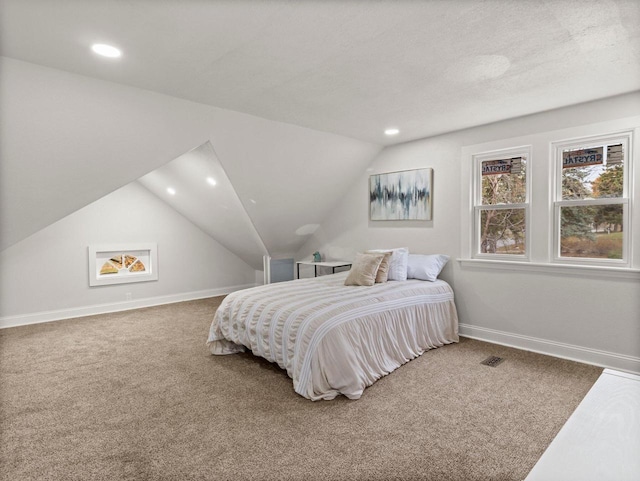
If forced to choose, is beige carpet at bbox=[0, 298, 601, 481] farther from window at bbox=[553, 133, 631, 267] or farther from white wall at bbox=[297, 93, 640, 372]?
window at bbox=[553, 133, 631, 267]

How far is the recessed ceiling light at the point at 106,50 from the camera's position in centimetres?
224

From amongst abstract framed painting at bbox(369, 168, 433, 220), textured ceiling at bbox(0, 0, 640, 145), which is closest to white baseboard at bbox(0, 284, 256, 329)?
abstract framed painting at bbox(369, 168, 433, 220)

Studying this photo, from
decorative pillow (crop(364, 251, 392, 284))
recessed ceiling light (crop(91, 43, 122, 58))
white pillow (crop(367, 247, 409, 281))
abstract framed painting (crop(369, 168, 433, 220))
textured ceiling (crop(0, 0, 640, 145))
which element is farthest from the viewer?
abstract framed painting (crop(369, 168, 433, 220))

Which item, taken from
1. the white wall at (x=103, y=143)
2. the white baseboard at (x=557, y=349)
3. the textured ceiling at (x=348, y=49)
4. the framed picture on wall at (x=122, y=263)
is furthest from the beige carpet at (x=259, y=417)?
the textured ceiling at (x=348, y=49)

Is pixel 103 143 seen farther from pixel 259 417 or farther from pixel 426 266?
pixel 426 266

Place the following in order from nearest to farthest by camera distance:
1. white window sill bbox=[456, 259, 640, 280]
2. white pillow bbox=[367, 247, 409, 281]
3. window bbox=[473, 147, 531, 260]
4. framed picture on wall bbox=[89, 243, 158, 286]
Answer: white window sill bbox=[456, 259, 640, 280] → window bbox=[473, 147, 531, 260] → white pillow bbox=[367, 247, 409, 281] → framed picture on wall bbox=[89, 243, 158, 286]

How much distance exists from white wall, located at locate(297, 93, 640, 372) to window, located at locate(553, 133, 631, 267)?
0.11 m

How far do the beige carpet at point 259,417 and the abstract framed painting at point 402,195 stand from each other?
1.77 meters

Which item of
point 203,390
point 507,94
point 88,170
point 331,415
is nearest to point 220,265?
point 88,170

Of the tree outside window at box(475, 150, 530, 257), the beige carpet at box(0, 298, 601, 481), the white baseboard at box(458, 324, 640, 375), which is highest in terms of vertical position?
the tree outside window at box(475, 150, 530, 257)

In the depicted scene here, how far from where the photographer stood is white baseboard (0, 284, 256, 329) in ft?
15.1

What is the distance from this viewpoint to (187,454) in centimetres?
201

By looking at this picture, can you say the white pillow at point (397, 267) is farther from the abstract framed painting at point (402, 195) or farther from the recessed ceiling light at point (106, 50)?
the recessed ceiling light at point (106, 50)

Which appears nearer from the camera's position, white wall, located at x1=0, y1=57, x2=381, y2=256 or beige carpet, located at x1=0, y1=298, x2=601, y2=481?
beige carpet, located at x1=0, y1=298, x2=601, y2=481
